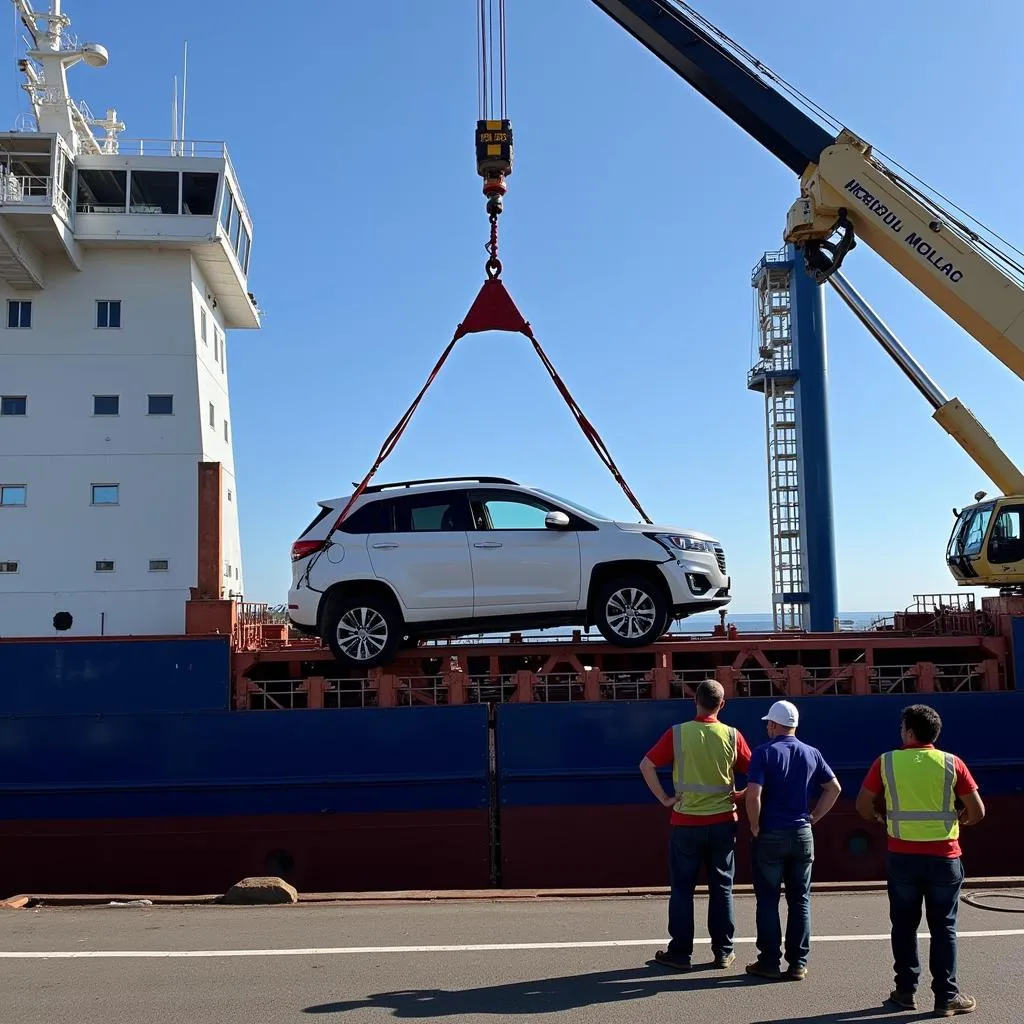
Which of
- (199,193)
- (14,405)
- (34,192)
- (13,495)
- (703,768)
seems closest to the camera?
(703,768)

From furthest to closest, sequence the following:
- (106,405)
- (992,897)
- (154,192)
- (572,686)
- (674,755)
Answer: (154,192)
(106,405)
(572,686)
(992,897)
(674,755)

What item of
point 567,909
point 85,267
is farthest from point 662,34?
point 567,909

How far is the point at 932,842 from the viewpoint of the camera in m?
4.43

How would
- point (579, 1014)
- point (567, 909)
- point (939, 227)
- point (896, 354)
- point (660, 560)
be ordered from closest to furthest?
1. point (579, 1014)
2. point (567, 909)
3. point (660, 560)
4. point (939, 227)
5. point (896, 354)

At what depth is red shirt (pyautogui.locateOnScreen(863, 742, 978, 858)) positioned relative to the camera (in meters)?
4.42

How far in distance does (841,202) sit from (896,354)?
9.27 feet

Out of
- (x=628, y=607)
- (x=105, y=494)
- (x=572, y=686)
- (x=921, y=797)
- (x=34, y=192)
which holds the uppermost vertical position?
(x=34, y=192)

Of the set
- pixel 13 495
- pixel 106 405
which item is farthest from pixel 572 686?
pixel 13 495

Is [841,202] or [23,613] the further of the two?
[23,613]

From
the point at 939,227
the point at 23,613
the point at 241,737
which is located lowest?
the point at 241,737

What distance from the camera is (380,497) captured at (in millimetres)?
10016

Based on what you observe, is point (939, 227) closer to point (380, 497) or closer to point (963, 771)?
point (380, 497)

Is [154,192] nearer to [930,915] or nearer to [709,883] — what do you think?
[709,883]

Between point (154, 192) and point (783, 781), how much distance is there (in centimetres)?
1447
